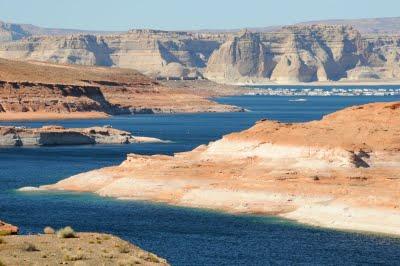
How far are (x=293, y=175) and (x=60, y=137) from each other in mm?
66665

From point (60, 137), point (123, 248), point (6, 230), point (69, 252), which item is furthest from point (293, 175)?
point (60, 137)

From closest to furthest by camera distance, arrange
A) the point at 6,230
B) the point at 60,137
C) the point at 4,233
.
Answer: the point at 4,233, the point at 6,230, the point at 60,137

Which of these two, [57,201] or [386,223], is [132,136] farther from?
[386,223]

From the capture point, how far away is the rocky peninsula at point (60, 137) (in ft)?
462

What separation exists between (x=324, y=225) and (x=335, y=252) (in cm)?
1019

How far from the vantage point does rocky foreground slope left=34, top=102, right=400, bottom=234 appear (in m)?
73.4

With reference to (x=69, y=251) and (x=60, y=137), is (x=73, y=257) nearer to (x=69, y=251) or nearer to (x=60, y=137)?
(x=69, y=251)

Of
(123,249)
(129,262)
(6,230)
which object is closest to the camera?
(129,262)

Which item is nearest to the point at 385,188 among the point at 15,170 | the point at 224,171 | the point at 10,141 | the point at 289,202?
the point at 289,202

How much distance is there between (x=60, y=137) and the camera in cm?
14338

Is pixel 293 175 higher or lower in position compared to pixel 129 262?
lower

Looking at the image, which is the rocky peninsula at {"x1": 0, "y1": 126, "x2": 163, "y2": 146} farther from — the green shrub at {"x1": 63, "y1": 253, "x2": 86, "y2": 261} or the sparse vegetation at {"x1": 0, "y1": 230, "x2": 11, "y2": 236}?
the green shrub at {"x1": 63, "y1": 253, "x2": 86, "y2": 261}

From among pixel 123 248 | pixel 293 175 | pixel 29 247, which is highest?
pixel 29 247

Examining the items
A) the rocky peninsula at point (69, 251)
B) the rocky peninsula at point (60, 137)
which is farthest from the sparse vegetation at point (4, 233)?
the rocky peninsula at point (60, 137)
